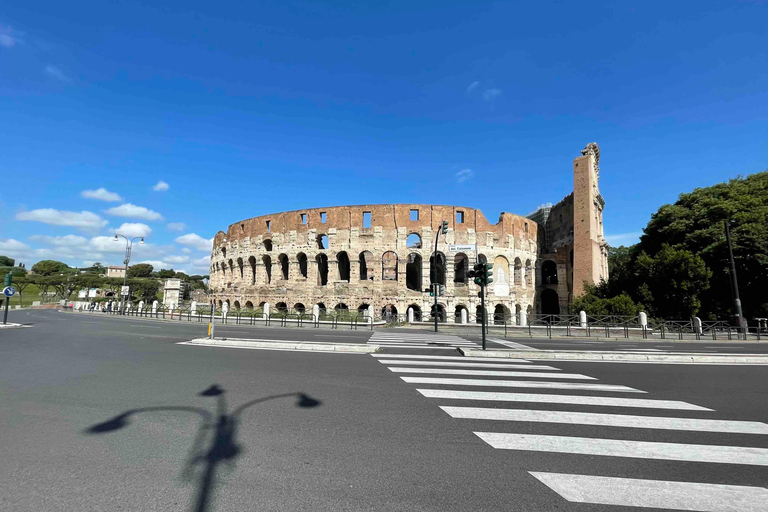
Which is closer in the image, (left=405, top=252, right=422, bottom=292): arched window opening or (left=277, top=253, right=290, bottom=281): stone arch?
(left=277, top=253, right=290, bottom=281): stone arch

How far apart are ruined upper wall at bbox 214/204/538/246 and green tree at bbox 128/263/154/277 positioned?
296 ft

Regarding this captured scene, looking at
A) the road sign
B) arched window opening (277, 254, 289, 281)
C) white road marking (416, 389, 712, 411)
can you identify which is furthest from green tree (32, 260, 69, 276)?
white road marking (416, 389, 712, 411)

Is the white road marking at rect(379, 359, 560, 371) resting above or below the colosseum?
below

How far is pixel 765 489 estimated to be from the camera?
3.10 m

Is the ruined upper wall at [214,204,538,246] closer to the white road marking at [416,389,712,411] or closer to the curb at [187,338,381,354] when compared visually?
the curb at [187,338,381,354]

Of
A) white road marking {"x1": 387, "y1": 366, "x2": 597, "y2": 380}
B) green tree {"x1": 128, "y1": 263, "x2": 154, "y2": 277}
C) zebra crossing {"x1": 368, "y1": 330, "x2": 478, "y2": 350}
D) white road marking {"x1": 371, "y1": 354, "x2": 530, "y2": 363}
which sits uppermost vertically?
green tree {"x1": 128, "y1": 263, "x2": 154, "y2": 277}

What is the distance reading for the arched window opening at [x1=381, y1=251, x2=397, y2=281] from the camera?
36969mm

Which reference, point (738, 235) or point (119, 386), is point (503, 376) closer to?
point (119, 386)

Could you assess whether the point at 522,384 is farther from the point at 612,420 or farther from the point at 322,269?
the point at 322,269

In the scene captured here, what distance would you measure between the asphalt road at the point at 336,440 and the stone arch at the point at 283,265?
3159cm

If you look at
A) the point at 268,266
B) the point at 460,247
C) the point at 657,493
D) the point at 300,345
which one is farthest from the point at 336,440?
the point at 268,266

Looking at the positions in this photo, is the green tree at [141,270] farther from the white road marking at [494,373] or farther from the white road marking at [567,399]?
the white road marking at [567,399]

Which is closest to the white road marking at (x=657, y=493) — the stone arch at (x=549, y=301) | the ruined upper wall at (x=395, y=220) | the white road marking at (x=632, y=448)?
the white road marking at (x=632, y=448)

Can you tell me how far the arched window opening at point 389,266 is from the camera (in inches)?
1455
